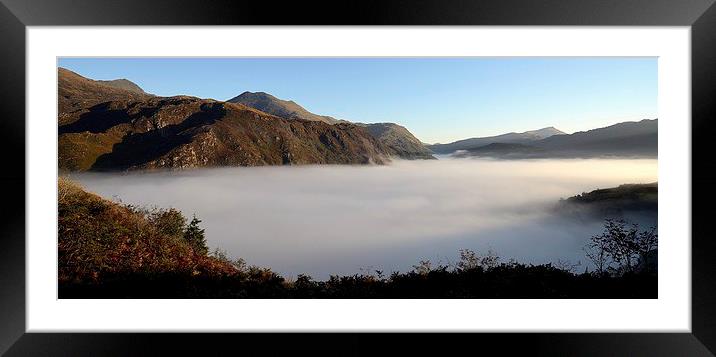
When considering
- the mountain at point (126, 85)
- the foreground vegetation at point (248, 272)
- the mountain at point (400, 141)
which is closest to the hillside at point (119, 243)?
the foreground vegetation at point (248, 272)

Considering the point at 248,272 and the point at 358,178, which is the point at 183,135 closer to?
the point at 248,272

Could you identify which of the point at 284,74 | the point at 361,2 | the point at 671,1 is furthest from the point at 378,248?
the point at 671,1

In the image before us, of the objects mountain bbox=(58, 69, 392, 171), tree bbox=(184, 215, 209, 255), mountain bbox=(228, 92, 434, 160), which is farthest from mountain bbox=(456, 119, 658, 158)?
Result: tree bbox=(184, 215, 209, 255)

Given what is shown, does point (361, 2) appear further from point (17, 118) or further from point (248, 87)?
point (248, 87)

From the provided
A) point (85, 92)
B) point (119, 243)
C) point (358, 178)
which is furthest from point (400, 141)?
point (85, 92)

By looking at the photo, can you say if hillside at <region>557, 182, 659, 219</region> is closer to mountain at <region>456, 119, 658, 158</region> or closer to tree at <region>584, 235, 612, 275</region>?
tree at <region>584, 235, 612, 275</region>

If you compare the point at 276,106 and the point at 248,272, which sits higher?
the point at 276,106

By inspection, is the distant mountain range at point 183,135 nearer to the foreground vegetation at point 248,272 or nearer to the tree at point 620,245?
the foreground vegetation at point 248,272
